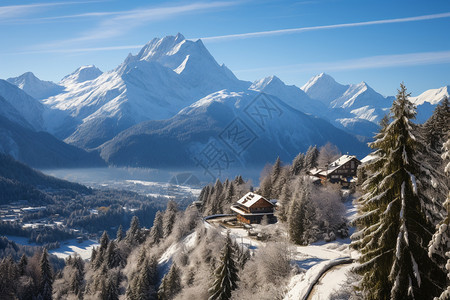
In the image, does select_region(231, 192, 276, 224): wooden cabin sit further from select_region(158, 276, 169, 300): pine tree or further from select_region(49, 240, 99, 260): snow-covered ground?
select_region(49, 240, 99, 260): snow-covered ground

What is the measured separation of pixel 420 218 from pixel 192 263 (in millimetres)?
47028

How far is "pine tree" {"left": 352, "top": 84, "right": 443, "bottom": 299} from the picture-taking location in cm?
1744

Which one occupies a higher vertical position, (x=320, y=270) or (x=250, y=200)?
(x=250, y=200)

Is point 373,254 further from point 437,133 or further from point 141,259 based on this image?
point 141,259

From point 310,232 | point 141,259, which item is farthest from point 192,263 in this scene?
point 310,232

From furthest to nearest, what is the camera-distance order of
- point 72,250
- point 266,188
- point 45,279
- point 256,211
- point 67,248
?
point 67,248 < point 72,250 < point 266,188 < point 45,279 < point 256,211

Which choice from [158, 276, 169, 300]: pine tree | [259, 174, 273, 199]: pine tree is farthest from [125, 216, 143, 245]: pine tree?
[158, 276, 169, 300]: pine tree

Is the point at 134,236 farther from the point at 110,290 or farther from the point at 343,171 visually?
the point at 343,171

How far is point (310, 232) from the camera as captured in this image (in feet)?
182

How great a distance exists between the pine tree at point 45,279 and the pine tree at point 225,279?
2229 inches

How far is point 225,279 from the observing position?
128ft

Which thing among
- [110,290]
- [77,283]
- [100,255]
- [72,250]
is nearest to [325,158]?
[110,290]

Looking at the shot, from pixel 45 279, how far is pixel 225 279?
59.8m

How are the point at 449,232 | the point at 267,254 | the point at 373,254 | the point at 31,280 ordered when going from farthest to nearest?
the point at 31,280 → the point at 267,254 → the point at 373,254 → the point at 449,232
